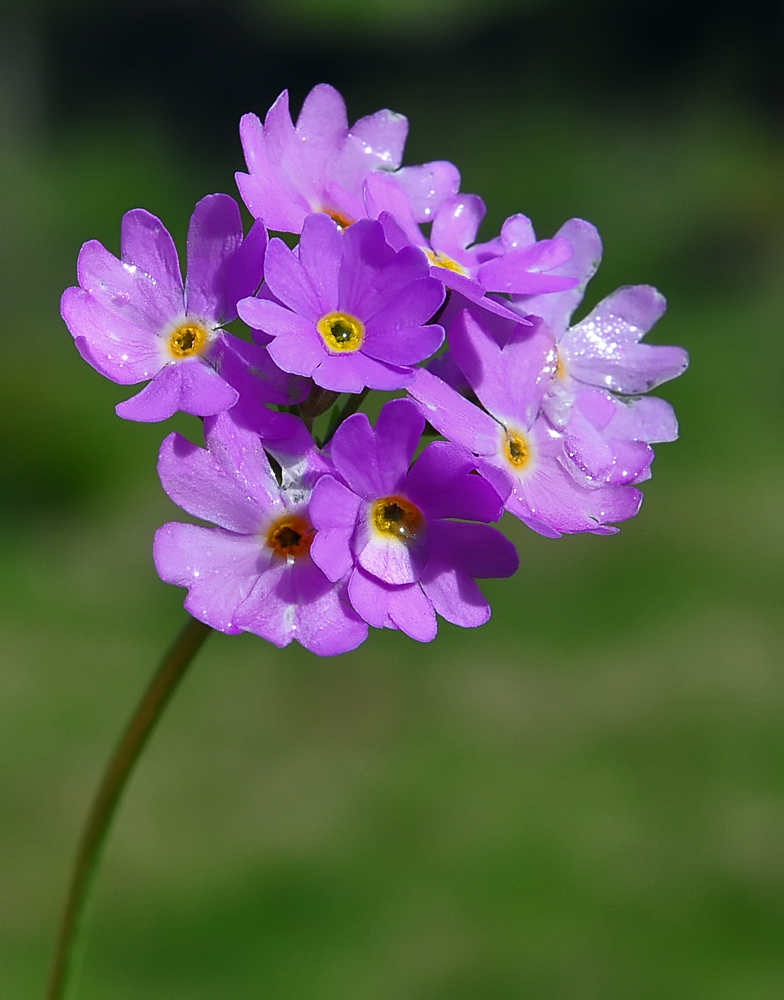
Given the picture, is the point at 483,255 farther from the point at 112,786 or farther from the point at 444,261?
the point at 112,786

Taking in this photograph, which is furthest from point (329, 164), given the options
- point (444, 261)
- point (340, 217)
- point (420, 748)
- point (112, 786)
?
point (420, 748)

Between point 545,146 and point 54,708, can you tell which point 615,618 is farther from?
point 545,146

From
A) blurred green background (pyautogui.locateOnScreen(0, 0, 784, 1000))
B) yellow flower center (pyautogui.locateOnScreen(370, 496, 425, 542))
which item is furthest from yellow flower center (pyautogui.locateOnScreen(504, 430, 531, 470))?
blurred green background (pyautogui.locateOnScreen(0, 0, 784, 1000))

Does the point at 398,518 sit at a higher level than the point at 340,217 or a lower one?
lower

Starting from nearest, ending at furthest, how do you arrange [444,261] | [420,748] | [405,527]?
1. [405,527]
2. [444,261]
3. [420,748]

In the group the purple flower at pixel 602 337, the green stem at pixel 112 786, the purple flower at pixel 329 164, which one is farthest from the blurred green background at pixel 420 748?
the purple flower at pixel 329 164

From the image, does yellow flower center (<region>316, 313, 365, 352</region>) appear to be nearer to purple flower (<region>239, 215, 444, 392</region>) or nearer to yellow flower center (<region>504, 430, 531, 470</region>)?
purple flower (<region>239, 215, 444, 392</region>)

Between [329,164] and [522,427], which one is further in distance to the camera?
[329,164]
